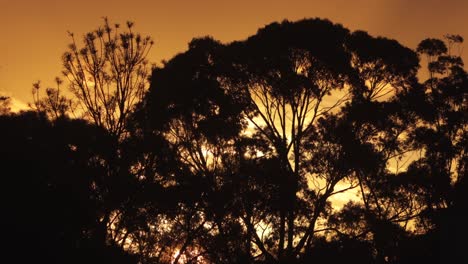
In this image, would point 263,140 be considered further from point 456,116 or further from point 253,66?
point 456,116

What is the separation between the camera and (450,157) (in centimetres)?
2686

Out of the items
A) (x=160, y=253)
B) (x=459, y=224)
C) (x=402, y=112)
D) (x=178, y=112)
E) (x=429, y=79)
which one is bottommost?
(x=160, y=253)

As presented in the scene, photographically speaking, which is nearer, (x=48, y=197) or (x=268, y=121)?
(x=48, y=197)

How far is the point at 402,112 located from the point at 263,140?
826cm

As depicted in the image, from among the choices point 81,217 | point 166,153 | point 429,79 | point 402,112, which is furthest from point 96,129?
point 429,79

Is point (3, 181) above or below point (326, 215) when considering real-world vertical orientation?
below

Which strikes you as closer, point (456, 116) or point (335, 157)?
point (335, 157)

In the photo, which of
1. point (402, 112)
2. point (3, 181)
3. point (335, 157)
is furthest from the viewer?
point (402, 112)

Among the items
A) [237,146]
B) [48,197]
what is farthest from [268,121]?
[48,197]

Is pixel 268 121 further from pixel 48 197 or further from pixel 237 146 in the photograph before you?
pixel 48 197

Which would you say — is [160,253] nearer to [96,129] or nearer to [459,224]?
[96,129]

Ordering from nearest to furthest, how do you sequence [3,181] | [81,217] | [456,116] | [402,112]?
[3,181] → [81,217] → [402,112] → [456,116]

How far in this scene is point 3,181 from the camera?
541 inches

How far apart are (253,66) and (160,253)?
34.7 feet
